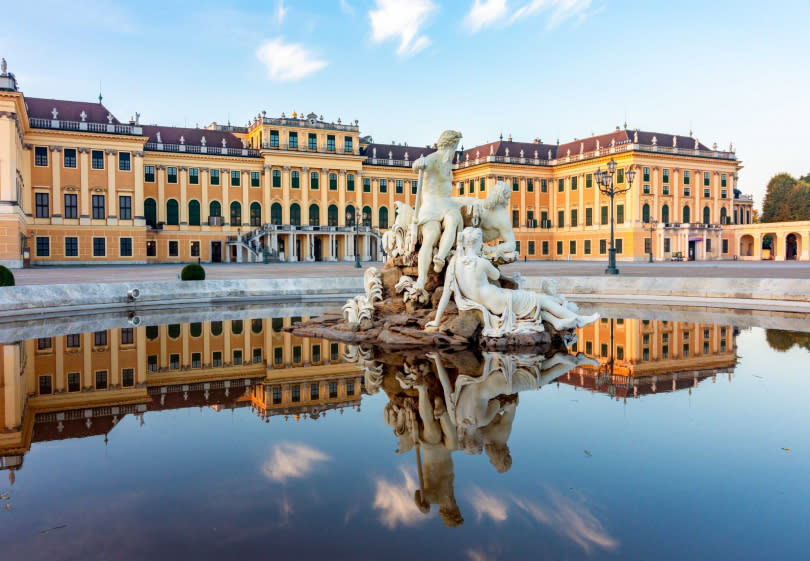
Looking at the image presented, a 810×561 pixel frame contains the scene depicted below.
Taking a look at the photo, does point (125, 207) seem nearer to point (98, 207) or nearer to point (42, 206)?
point (98, 207)

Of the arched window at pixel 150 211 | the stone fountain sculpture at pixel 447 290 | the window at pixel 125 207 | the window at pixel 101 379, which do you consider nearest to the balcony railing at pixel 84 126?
the window at pixel 125 207

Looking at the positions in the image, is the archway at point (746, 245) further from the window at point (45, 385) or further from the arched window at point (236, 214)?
the window at point (45, 385)

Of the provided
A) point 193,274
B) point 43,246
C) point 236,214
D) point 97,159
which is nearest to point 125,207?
point 97,159

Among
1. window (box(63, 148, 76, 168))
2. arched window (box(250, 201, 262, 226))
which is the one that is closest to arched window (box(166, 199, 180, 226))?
arched window (box(250, 201, 262, 226))

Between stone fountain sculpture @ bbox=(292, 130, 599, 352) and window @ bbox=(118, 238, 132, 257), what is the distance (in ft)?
147

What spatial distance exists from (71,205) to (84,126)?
6.57 m

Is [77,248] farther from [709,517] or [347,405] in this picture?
[709,517]

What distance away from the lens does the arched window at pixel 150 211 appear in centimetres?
5578

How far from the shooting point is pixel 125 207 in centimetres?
5075

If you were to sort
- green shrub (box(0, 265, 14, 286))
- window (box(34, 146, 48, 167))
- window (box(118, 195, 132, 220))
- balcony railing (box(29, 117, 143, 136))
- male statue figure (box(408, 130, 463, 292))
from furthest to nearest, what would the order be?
window (box(118, 195, 132, 220))
window (box(34, 146, 48, 167))
balcony railing (box(29, 117, 143, 136))
green shrub (box(0, 265, 14, 286))
male statue figure (box(408, 130, 463, 292))

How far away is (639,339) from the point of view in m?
9.38

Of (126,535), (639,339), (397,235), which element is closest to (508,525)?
(126,535)

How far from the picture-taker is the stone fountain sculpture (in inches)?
347

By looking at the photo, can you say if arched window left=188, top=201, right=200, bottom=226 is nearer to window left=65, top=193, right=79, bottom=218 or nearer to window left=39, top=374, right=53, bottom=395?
window left=65, top=193, right=79, bottom=218
